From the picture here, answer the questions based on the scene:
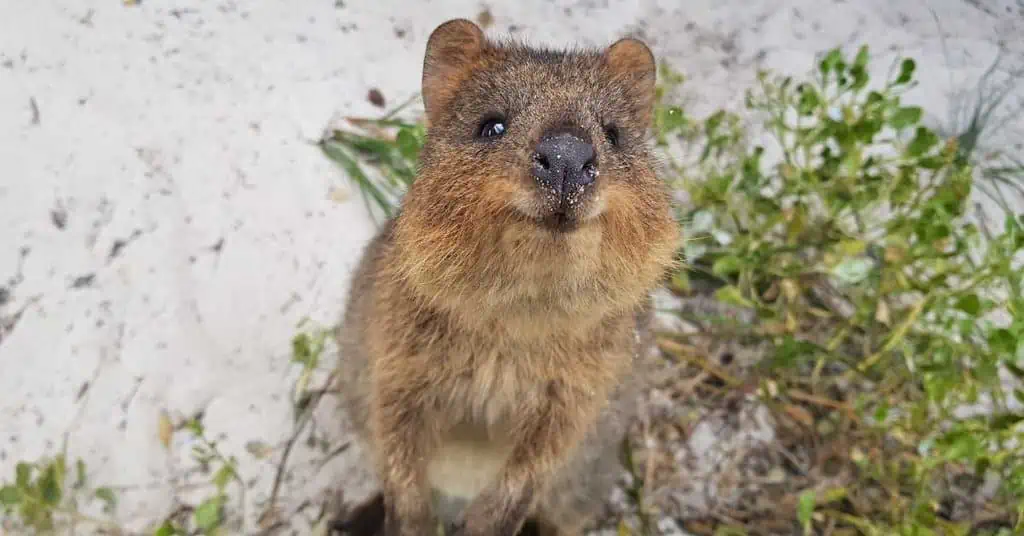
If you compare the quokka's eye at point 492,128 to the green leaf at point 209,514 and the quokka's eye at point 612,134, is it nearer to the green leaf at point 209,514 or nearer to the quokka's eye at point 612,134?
the quokka's eye at point 612,134

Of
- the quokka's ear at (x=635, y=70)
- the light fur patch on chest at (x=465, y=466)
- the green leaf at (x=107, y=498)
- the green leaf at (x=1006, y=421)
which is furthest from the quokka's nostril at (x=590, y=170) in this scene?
the green leaf at (x=107, y=498)

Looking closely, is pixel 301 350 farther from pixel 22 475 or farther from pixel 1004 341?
pixel 1004 341

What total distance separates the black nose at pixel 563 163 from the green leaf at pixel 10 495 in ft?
6.63

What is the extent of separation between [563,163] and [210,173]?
211cm

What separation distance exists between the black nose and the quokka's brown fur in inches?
0.4

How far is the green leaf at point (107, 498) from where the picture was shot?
2463 mm

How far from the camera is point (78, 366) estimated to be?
2590 mm

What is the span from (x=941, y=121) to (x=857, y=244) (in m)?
0.81

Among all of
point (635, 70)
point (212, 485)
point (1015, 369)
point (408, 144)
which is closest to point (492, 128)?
point (635, 70)

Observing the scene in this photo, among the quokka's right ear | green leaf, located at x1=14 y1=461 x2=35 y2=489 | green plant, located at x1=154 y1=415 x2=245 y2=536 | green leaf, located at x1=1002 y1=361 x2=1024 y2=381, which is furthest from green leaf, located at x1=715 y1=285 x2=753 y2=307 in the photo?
green leaf, located at x1=14 y1=461 x2=35 y2=489

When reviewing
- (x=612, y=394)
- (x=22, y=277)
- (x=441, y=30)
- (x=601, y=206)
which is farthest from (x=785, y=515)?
(x=22, y=277)

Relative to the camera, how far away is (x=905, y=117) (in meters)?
2.53

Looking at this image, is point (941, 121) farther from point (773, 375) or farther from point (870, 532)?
point (870, 532)

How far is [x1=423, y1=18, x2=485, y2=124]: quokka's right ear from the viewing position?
71.6 inches
